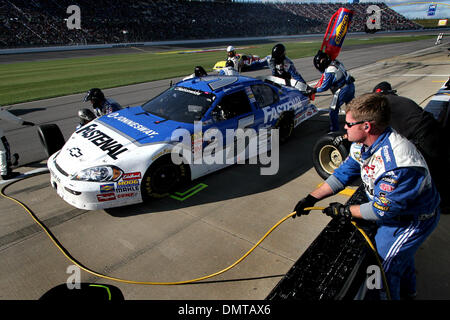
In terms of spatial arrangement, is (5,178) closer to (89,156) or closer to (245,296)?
(89,156)

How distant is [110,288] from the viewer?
1.57 meters

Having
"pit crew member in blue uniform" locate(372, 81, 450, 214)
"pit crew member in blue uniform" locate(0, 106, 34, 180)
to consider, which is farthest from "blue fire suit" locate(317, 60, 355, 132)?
"pit crew member in blue uniform" locate(0, 106, 34, 180)

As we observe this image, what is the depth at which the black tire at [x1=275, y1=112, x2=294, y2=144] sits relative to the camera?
5.75 m

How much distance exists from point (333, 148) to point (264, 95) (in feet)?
5.78

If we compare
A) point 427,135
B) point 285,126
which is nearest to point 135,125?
point 285,126

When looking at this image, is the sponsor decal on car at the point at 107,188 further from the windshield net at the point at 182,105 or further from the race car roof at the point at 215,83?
the race car roof at the point at 215,83

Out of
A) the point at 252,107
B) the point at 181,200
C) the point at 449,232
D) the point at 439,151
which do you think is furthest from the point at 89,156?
the point at 449,232

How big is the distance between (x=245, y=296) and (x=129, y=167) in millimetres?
2112

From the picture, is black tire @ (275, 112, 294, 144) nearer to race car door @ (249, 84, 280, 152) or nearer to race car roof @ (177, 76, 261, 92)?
race car door @ (249, 84, 280, 152)

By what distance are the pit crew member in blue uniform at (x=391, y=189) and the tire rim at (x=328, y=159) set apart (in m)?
2.55

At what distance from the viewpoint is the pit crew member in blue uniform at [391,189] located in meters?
1.81

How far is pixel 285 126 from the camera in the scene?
593cm

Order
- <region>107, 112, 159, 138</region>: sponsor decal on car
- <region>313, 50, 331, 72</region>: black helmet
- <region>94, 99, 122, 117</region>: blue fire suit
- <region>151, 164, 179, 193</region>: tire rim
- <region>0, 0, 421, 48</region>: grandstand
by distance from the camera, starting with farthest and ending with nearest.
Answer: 1. <region>0, 0, 421, 48</region>: grandstand
2. <region>313, 50, 331, 72</region>: black helmet
3. <region>94, 99, 122, 117</region>: blue fire suit
4. <region>107, 112, 159, 138</region>: sponsor decal on car
5. <region>151, 164, 179, 193</region>: tire rim
